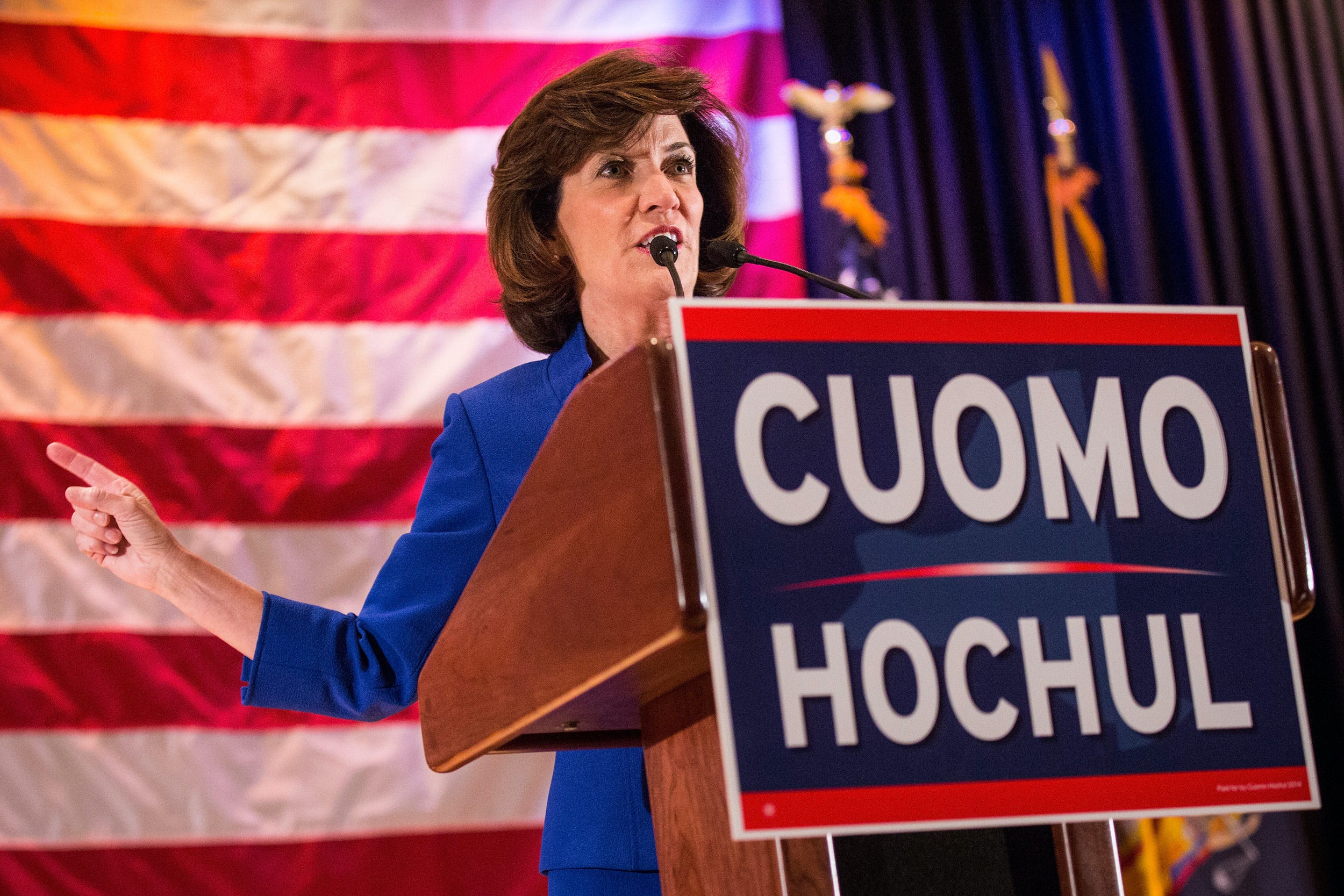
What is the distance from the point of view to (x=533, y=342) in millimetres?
1522

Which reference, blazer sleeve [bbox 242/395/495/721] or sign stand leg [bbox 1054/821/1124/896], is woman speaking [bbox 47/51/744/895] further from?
sign stand leg [bbox 1054/821/1124/896]

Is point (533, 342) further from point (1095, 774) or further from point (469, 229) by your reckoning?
point (469, 229)

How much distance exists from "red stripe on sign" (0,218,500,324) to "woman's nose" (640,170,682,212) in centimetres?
134

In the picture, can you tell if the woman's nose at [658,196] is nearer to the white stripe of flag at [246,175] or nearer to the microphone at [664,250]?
the microphone at [664,250]

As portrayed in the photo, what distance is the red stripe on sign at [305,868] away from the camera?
2428mm

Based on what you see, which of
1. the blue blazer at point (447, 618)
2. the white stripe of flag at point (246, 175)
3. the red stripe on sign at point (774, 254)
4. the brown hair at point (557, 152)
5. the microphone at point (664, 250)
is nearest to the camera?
the blue blazer at point (447, 618)

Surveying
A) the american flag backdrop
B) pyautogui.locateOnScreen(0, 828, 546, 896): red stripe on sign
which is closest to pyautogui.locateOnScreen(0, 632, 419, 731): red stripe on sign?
the american flag backdrop

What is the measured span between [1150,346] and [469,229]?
2.23 metres

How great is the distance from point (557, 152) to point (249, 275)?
59.9 inches

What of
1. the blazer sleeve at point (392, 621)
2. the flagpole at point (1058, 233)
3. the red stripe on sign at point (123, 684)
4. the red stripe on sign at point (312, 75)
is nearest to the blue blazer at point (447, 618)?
the blazer sleeve at point (392, 621)

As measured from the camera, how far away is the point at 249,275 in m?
2.76

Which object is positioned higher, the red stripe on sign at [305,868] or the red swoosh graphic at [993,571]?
the red swoosh graphic at [993,571]

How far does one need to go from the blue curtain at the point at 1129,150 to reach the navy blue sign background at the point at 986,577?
7.61 ft

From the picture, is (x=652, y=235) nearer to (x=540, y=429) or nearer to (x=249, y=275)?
(x=540, y=429)
